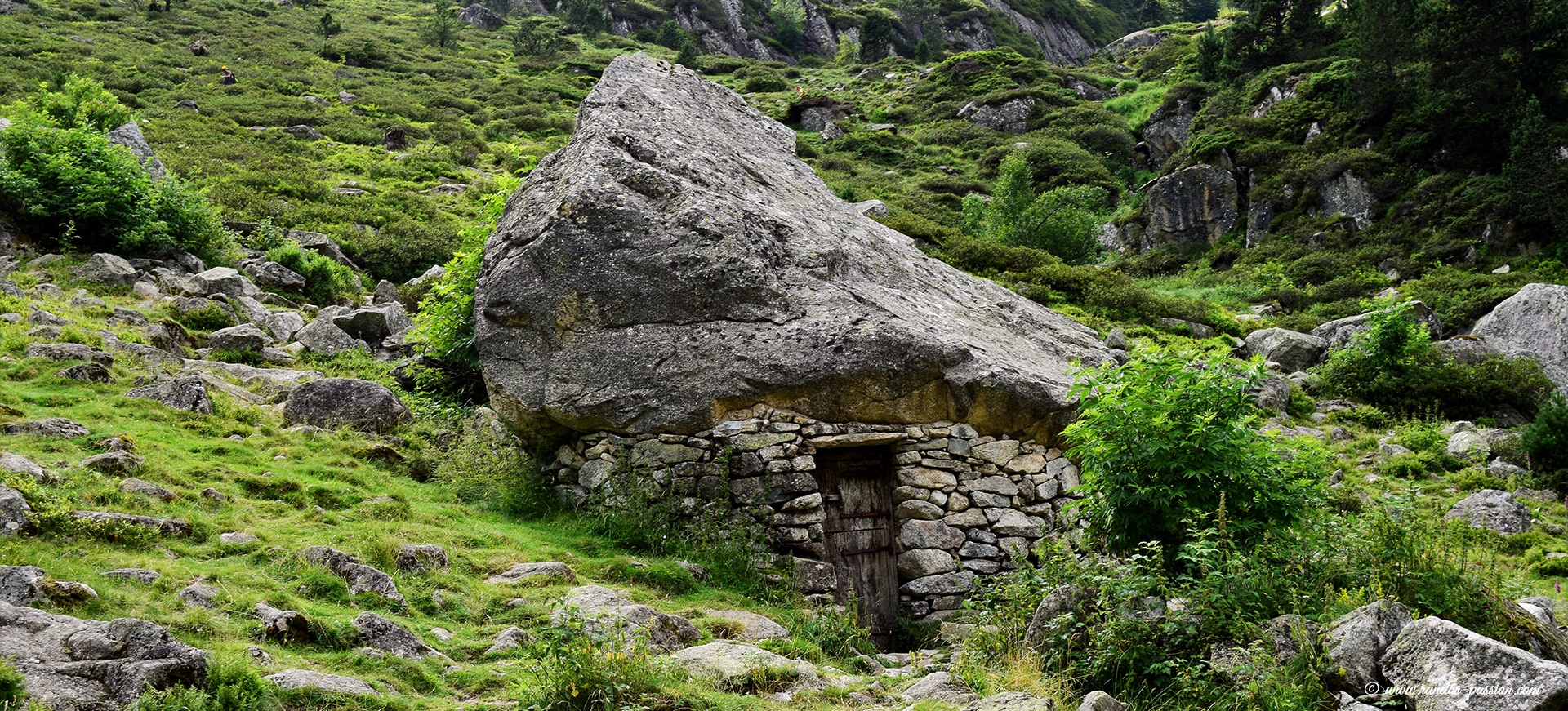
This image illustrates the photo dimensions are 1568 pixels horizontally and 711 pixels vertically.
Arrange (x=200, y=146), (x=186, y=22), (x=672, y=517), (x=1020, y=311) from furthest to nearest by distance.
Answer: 1. (x=186, y=22)
2. (x=200, y=146)
3. (x=1020, y=311)
4. (x=672, y=517)

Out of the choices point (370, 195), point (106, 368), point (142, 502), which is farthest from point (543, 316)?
point (370, 195)

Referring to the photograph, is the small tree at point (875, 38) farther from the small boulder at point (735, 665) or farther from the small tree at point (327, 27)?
the small boulder at point (735, 665)

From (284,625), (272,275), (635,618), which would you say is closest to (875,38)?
(272,275)

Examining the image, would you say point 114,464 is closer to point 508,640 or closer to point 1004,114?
point 508,640

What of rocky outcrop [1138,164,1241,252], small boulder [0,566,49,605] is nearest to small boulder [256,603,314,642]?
small boulder [0,566,49,605]

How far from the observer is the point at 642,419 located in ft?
30.3

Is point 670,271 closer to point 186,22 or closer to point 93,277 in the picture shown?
point 93,277

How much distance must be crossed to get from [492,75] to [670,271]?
51.5m

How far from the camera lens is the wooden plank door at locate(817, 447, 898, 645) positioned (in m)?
9.64

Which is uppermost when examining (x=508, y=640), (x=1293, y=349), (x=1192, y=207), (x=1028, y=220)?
(x=1192, y=207)

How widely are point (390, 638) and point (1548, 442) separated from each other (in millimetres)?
15121

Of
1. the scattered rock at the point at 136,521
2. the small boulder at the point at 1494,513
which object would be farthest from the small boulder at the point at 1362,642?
the small boulder at the point at 1494,513

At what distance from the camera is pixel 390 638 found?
5832mm

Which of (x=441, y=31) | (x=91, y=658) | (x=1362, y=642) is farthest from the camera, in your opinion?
(x=441, y=31)
